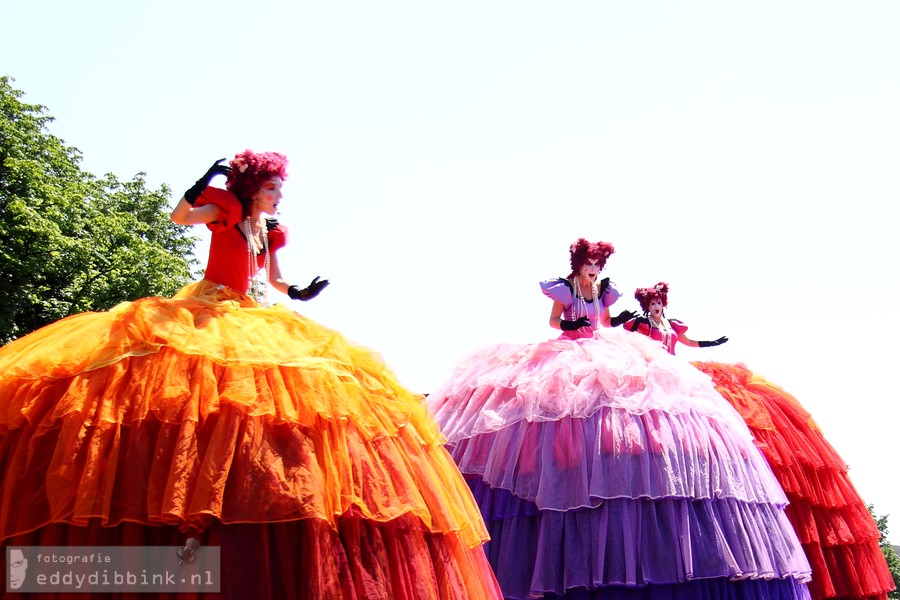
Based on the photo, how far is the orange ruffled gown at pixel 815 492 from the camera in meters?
9.54

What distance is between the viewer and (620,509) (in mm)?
7094

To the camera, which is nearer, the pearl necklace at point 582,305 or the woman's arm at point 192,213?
the woman's arm at point 192,213

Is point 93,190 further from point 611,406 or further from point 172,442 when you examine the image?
point 172,442

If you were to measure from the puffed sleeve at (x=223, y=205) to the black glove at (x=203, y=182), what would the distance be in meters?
0.09

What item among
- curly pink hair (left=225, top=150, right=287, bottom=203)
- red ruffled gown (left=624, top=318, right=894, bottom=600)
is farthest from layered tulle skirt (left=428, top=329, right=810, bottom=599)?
curly pink hair (left=225, top=150, right=287, bottom=203)

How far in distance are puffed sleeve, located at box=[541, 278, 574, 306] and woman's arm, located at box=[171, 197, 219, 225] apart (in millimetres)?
4190

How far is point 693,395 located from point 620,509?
55.1 inches

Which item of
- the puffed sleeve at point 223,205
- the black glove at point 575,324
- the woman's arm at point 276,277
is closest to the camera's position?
the puffed sleeve at point 223,205

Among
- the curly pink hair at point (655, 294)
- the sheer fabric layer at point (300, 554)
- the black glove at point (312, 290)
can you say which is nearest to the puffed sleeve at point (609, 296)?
the curly pink hair at point (655, 294)

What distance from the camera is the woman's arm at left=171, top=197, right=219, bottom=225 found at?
18.1ft

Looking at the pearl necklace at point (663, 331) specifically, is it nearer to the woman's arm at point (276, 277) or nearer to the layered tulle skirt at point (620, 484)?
the layered tulle skirt at point (620, 484)

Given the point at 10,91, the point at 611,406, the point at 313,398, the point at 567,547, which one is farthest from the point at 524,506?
the point at 10,91

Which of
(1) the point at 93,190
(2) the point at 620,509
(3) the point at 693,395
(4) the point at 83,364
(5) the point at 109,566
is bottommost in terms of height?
(5) the point at 109,566

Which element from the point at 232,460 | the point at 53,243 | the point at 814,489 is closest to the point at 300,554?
the point at 232,460
